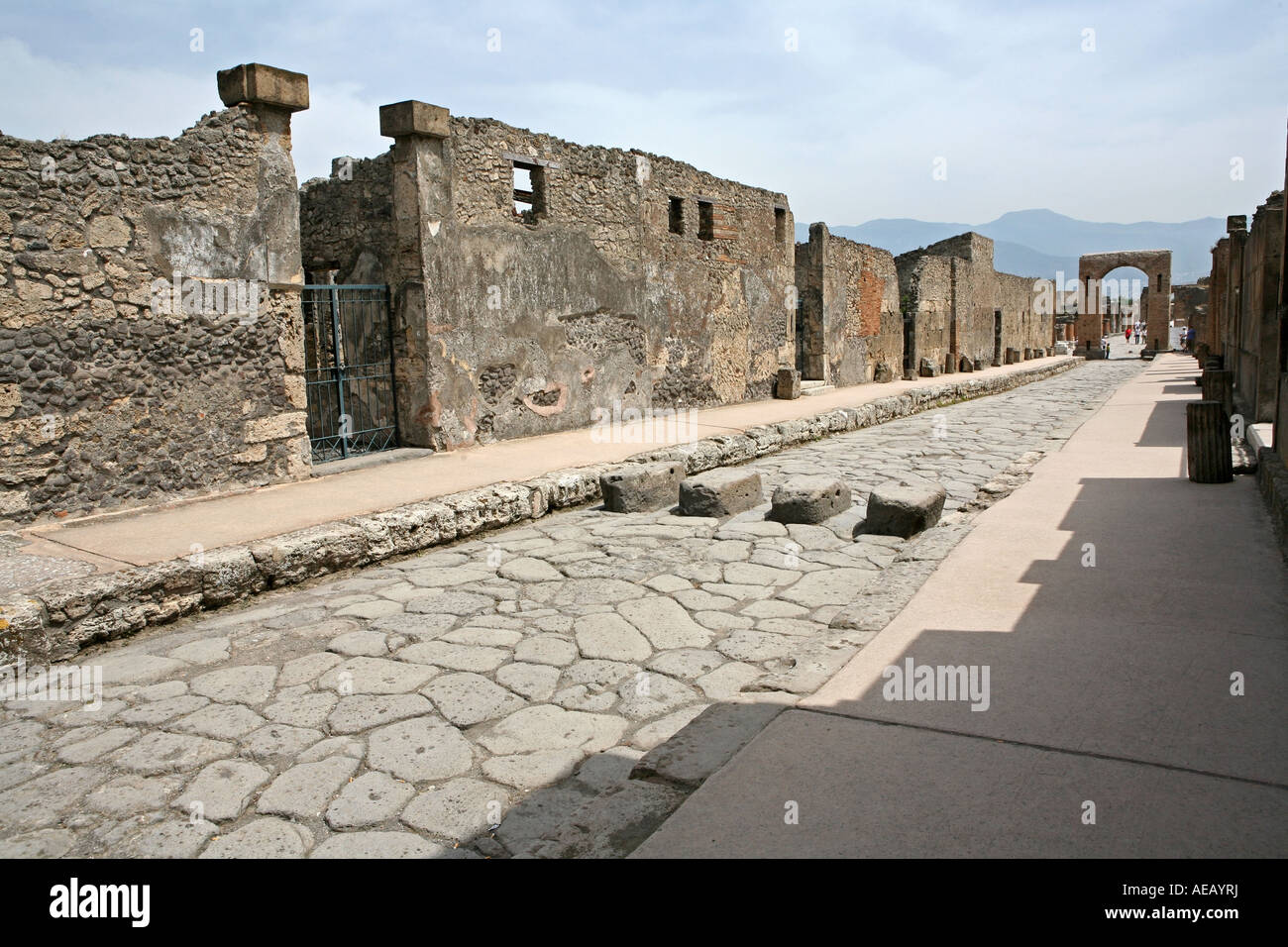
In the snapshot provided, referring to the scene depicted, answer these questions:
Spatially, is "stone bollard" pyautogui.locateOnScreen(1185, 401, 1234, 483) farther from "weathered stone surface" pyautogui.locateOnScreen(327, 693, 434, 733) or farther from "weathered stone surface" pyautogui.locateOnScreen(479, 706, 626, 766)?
"weathered stone surface" pyautogui.locateOnScreen(327, 693, 434, 733)

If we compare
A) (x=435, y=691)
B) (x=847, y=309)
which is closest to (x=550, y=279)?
(x=435, y=691)

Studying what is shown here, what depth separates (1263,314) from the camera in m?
9.19

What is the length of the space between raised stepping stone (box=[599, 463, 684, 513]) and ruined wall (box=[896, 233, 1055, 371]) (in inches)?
552

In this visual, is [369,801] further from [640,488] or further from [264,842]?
[640,488]

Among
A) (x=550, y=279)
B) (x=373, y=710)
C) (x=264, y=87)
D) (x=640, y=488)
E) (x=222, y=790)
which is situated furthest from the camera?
(x=550, y=279)

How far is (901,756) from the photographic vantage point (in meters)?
2.49

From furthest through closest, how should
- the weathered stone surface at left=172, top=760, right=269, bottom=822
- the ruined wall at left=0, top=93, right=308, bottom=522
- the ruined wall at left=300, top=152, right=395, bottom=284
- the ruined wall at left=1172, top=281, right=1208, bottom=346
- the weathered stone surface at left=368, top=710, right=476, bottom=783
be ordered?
the ruined wall at left=1172, top=281, right=1208, bottom=346 < the ruined wall at left=300, top=152, right=395, bottom=284 < the ruined wall at left=0, top=93, right=308, bottom=522 < the weathered stone surface at left=368, top=710, right=476, bottom=783 < the weathered stone surface at left=172, top=760, right=269, bottom=822

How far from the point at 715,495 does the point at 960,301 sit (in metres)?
17.9

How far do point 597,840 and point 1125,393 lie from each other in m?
15.7

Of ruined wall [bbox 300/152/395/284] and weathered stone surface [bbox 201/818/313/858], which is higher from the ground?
ruined wall [bbox 300/152/395/284]

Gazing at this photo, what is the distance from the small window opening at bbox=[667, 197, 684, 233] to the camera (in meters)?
11.1

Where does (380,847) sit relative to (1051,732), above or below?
below

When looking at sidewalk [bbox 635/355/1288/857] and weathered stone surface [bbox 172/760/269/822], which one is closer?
sidewalk [bbox 635/355/1288/857]

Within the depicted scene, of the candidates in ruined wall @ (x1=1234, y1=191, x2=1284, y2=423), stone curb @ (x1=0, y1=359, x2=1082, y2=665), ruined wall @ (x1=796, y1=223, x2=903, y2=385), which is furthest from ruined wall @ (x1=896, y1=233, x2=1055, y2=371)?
stone curb @ (x1=0, y1=359, x2=1082, y2=665)
